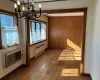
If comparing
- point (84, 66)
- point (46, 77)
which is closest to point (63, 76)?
point (46, 77)

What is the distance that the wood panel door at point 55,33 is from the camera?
8.30 m

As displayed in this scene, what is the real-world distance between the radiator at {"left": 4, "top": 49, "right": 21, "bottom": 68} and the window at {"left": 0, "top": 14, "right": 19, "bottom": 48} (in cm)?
26

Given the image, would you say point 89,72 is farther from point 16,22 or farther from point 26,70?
point 16,22

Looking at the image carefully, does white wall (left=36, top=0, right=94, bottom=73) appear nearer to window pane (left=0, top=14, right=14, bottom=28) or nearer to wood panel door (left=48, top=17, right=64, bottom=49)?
window pane (left=0, top=14, right=14, bottom=28)

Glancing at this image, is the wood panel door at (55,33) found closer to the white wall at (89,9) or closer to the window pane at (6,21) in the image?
the white wall at (89,9)

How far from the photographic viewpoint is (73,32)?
814cm

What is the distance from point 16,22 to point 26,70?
178cm

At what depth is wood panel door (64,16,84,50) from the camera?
803cm

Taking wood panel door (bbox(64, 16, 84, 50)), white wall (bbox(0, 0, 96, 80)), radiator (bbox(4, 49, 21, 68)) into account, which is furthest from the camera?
wood panel door (bbox(64, 16, 84, 50))

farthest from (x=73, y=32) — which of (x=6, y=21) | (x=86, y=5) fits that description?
(x=6, y=21)

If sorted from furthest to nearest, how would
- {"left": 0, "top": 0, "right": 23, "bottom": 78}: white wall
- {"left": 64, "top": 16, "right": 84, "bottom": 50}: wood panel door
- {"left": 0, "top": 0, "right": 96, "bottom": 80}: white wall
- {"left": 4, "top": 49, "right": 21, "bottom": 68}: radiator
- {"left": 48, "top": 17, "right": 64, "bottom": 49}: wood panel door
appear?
{"left": 48, "top": 17, "right": 64, "bottom": 49}: wood panel door, {"left": 64, "top": 16, "right": 84, "bottom": 50}: wood panel door, {"left": 0, "top": 0, "right": 96, "bottom": 80}: white wall, {"left": 4, "top": 49, "right": 21, "bottom": 68}: radiator, {"left": 0, "top": 0, "right": 23, "bottom": 78}: white wall

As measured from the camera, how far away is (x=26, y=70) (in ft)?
13.4

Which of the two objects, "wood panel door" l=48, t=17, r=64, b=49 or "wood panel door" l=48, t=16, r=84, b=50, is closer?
"wood panel door" l=48, t=16, r=84, b=50

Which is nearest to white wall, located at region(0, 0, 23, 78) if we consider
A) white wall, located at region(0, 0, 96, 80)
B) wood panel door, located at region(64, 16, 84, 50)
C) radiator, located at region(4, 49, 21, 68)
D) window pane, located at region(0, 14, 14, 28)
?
white wall, located at region(0, 0, 96, 80)
